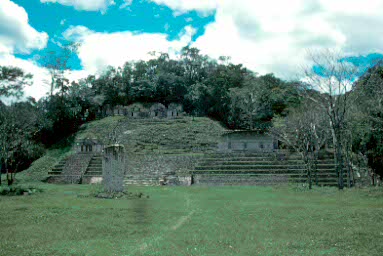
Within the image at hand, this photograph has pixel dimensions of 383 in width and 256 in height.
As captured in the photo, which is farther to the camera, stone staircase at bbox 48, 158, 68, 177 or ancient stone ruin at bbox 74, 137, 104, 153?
ancient stone ruin at bbox 74, 137, 104, 153

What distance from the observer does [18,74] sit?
23891 mm

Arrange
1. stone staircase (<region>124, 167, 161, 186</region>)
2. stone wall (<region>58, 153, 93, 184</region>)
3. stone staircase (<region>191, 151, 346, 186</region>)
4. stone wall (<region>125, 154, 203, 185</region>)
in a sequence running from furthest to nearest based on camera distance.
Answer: stone wall (<region>58, 153, 93, 184</region>) → stone staircase (<region>124, 167, 161, 186</region>) → stone wall (<region>125, 154, 203, 185</region>) → stone staircase (<region>191, 151, 346, 186</region>)

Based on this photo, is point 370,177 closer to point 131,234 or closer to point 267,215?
point 267,215

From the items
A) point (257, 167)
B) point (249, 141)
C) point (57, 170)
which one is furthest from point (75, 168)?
point (249, 141)

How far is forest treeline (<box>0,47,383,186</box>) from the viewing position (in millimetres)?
26359

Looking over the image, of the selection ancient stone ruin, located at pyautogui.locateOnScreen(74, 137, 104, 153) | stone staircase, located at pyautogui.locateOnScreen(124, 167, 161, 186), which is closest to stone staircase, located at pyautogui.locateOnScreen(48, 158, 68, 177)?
ancient stone ruin, located at pyautogui.locateOnScreen(74, 137, 104, 153)

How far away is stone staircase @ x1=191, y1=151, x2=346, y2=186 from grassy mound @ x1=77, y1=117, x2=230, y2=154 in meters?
13.4

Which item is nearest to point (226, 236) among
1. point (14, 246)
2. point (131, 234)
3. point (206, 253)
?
point (206, 253)

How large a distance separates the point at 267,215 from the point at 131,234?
5.51 m

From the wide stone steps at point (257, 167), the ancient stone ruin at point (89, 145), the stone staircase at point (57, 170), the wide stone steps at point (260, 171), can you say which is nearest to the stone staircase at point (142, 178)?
the wide stone steps at point (260, 171)

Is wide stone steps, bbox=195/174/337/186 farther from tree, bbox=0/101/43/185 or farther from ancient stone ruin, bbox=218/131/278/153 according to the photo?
tree, bbox=0/101/43/185

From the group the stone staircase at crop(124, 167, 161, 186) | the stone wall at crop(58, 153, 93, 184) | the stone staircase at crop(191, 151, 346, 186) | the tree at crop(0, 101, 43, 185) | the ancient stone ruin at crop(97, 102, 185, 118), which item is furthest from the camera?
the ancient stone ruin at crop(97, 102, 185, 118)

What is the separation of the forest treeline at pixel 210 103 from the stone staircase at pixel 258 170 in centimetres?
193

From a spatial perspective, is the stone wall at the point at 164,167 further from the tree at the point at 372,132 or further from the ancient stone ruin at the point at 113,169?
the tree at the point at 372,132
